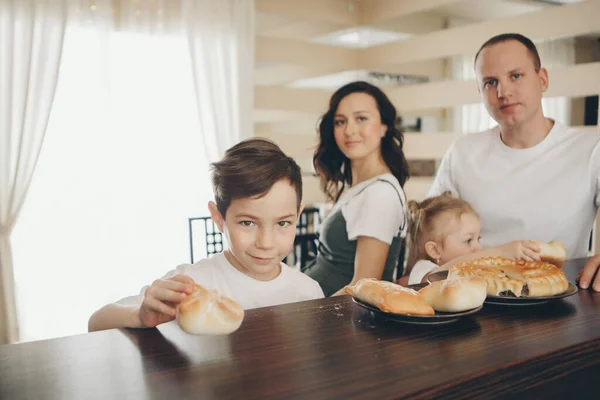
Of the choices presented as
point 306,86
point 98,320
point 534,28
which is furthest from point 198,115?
point 98,320

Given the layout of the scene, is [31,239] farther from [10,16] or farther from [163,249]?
[10,16]

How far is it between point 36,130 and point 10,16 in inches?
30.9

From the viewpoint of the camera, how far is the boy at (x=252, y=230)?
1289 millimetres

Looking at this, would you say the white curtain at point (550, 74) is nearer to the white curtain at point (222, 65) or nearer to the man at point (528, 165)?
the man at point (528, 165)

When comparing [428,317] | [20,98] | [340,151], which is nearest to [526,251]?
[428,317]

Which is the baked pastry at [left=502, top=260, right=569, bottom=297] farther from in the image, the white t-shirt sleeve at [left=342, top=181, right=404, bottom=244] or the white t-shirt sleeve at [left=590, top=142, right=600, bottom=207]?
the white t-shirt sleeve at [left=590, top=142, right=600, bottom=207]

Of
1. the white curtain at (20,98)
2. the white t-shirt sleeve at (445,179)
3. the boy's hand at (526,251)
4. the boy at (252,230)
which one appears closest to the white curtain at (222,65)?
the white curtain at (20,98)

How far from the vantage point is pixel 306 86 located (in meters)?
5.41

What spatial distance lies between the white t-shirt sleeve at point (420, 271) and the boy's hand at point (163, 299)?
3.45 feet

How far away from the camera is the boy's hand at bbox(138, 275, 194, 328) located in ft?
3.14

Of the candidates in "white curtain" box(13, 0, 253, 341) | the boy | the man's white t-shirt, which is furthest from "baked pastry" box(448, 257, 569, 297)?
"white curtain" box(13, 0, 253, 341)

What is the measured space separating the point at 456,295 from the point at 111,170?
358 cm

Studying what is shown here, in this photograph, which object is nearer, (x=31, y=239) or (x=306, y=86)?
(x=31, y=239)

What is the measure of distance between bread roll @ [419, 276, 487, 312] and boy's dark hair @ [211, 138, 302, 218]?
49 centimetres
